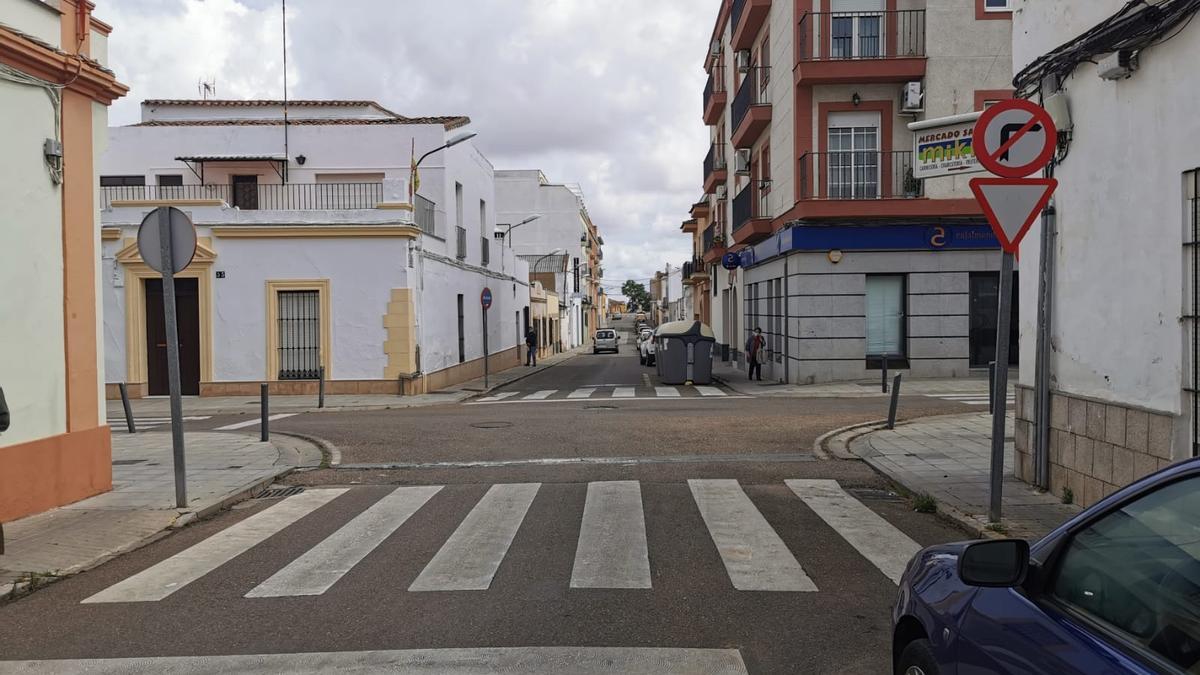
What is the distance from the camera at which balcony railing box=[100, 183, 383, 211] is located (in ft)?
74.5

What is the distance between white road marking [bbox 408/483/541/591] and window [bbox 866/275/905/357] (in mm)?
16093

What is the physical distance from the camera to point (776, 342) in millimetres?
25297

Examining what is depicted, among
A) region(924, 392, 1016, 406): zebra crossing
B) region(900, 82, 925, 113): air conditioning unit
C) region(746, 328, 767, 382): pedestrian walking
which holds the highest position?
region(900, 82, 925, 113): air conditioning unit

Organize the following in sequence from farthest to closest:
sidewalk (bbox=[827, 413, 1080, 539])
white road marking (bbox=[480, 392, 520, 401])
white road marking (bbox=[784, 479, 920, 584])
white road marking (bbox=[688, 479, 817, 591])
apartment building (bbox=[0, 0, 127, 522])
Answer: white road marking (bbox=[480, 392, 520, 401]), apartment building (bbox=[0, 0, 127, 522]), sidewalk (bbox=[827, 413, 1080, 539]), white road marking (bbox=[784, 479, 920, 584]), white road marking (bbox=[688, 479, 817, 591])

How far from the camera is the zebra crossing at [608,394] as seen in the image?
789 inches

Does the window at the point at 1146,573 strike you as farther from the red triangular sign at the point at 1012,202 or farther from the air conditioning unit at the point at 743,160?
the air conditioning unit at the point at 743,160

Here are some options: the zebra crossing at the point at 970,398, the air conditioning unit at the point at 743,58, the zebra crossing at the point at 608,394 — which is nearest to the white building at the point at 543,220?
the air conditioning unit at the point at 743,58

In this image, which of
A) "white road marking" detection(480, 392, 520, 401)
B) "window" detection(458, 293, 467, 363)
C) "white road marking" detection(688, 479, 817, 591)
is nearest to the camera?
"white road marking" detection(688, 479, 817, 591)

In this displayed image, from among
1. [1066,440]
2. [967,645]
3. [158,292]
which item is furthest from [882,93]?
[967,645]

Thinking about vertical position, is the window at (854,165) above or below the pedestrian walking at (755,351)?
above

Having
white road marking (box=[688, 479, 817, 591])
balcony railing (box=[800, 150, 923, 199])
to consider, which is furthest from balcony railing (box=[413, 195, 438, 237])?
white road marking (box=[688, 479, 817, 591])

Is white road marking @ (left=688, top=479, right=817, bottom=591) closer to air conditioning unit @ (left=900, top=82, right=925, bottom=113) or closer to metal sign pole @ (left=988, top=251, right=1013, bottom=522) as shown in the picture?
metal sign pole @ (left=988, top=251, right=1013, bottom=522)

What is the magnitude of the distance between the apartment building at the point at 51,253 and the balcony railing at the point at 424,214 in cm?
1351

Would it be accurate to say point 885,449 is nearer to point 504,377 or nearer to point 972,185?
point 972,185
